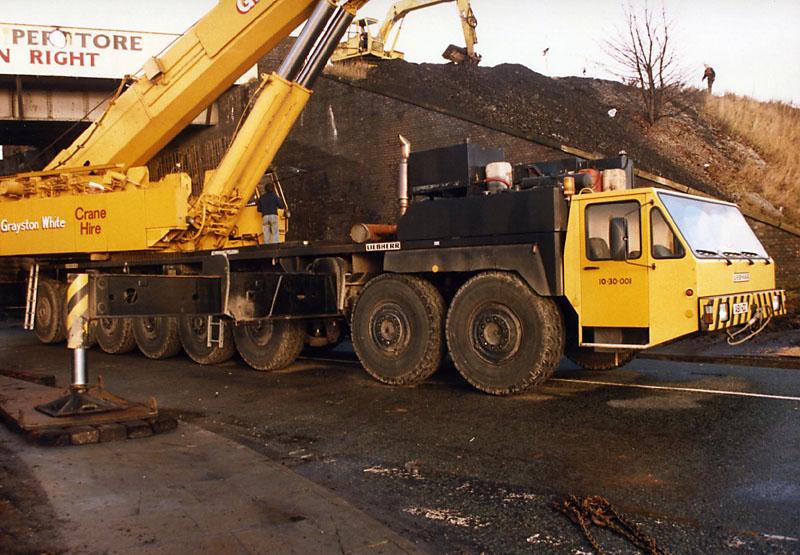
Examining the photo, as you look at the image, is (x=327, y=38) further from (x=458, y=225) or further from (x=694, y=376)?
(x=694, y=376)

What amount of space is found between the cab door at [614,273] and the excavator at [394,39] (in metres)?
19.0

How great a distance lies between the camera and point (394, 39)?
2738 cm

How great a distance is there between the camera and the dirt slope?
60.7 ft

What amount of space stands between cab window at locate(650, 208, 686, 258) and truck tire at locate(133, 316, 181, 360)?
799cm

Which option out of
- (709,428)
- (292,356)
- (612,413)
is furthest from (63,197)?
(709,428)

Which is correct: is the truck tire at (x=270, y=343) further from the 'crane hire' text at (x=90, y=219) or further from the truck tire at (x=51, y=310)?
the truck tire at (x=51, y=310)

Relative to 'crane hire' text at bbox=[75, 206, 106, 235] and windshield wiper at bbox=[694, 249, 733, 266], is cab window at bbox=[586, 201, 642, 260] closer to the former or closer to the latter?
windshield wiper at bbox=[694, 249, 733, 266]

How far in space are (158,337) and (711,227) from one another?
8.97 metres

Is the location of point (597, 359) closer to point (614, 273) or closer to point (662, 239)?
point (614, 273)

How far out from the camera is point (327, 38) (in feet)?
38.6

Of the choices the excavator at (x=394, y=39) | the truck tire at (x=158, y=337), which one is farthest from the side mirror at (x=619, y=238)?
the excavator at (x=394, y=39)

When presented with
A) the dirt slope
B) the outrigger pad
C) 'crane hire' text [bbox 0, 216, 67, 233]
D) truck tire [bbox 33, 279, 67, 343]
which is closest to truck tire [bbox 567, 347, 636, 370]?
the outrigger pad

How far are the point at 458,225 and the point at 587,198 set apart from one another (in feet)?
5.19

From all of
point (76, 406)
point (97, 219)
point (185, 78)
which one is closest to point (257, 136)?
point (185, 78)
